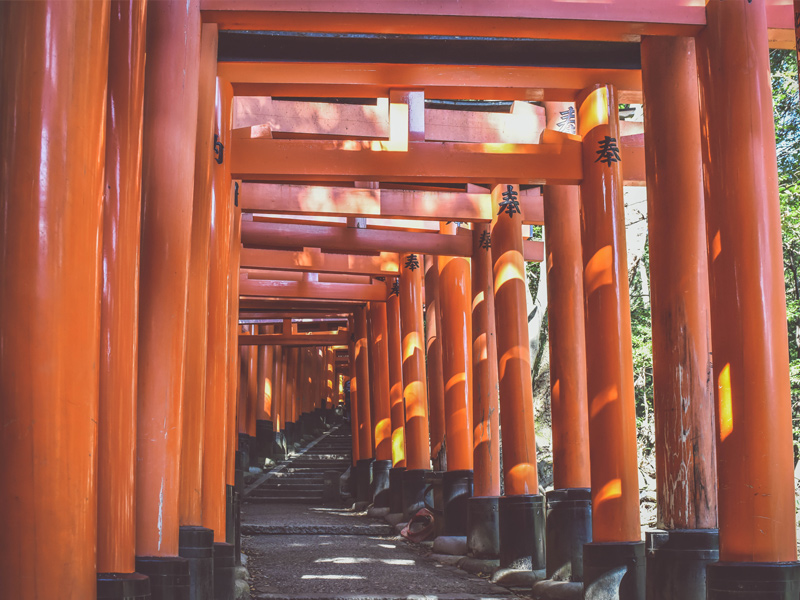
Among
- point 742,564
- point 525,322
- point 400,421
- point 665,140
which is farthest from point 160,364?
point 400,421

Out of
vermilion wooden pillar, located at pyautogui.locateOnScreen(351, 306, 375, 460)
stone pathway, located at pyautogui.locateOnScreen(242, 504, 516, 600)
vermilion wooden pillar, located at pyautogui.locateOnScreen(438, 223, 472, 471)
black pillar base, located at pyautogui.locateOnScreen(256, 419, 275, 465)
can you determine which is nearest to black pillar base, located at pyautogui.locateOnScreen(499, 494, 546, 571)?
stone pathway, located at pyautogui.locateOnScreen(242, 504, 516, 600)

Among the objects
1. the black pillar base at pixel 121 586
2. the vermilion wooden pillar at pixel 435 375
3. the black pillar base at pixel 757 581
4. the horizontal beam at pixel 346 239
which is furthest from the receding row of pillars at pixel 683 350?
the vermilion wooden pillar at pixel 435 375

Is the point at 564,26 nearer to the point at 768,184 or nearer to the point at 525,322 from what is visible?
the point at 768,184

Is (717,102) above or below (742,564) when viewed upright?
above

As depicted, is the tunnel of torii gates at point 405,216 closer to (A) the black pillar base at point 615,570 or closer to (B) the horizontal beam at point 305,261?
(A) the black pillar base at point 615,570

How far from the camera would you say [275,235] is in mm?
10852

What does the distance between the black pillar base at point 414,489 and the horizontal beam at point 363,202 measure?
499 centimetres

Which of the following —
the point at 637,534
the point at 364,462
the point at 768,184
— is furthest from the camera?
the point at 364,462

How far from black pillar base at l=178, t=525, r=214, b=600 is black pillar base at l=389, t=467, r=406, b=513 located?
9115 millimetres

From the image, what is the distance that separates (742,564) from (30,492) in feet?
11.4

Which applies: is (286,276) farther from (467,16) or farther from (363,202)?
(467,16)

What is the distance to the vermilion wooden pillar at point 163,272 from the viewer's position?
165 inches

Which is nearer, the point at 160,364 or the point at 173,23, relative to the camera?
the point at 160,364

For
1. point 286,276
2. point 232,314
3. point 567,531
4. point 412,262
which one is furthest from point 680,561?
point 286,276
